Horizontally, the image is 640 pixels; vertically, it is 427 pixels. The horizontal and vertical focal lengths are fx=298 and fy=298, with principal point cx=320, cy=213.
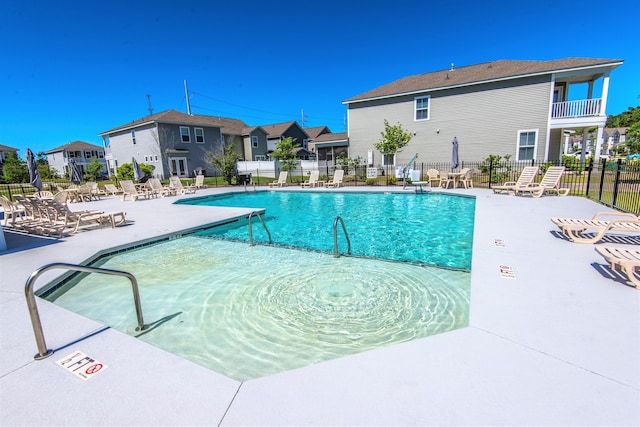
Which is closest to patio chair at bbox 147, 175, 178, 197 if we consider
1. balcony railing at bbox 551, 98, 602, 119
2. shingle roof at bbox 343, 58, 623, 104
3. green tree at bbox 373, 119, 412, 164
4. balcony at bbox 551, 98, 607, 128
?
green tree at bbox 373, 119, 412, 164

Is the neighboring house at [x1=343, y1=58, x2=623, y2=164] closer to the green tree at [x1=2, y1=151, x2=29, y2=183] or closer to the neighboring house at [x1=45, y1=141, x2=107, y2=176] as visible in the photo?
the green tree at [x1=2, y1=151, x2=29, y2=183]

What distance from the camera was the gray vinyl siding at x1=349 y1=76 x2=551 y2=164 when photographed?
17500 mm

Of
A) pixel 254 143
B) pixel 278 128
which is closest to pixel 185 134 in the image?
pixel 254 143

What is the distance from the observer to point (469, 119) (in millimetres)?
19375

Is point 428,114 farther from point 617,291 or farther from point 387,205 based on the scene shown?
point 617,291

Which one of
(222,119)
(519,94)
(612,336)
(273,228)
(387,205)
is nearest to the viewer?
(612,336)

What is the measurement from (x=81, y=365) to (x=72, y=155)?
55.2m

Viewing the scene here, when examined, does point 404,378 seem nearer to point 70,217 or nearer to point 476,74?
point 70,217

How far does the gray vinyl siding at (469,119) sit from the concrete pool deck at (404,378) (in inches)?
703

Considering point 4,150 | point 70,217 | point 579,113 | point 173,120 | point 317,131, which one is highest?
point 317,131

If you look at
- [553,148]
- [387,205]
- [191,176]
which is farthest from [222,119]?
[553,148]

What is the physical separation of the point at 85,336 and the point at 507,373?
3699mm

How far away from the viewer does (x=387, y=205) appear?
1226 cm

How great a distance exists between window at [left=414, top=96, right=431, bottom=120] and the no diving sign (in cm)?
2185
